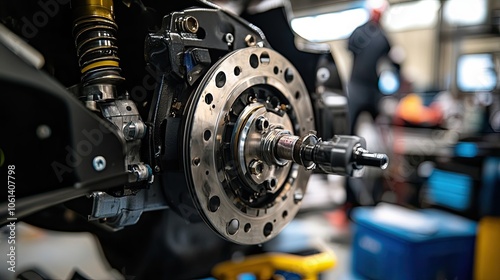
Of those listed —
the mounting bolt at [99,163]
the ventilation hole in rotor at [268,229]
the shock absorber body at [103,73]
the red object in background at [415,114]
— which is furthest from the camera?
the red object in background at [415,114]

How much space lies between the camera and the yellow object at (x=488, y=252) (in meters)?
1.69

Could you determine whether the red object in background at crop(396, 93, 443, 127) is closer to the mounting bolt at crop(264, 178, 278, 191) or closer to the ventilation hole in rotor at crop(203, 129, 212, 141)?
the mounting bolt at crop(264, 178, 278, 191)

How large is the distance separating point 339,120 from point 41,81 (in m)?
0.66

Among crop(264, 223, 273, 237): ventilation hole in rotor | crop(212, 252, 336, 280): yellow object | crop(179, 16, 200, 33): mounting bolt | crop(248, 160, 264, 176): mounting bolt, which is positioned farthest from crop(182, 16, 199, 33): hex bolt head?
crop(212, 252, 336, 280): yellow object

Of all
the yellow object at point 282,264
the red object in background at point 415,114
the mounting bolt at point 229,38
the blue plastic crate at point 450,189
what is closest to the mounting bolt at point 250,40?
the mounting bolt at point 229,38

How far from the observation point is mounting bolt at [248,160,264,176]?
0.67m

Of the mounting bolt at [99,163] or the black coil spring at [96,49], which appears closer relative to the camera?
the mounting bolt at [99,163]

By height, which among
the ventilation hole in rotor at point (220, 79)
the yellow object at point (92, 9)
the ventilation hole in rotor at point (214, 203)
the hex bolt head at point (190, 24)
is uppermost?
the yellow object at point (92, 9)

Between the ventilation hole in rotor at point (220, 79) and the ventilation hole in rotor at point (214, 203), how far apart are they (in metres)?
0.19

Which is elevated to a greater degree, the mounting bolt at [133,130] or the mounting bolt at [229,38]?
the mounting bolt at [229,38]

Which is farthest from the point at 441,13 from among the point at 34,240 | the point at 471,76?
the point at 34,240

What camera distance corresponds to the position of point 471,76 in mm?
4023

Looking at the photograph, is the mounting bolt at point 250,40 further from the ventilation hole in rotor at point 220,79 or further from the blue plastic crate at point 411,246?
the blue plastic crate at point 411,246

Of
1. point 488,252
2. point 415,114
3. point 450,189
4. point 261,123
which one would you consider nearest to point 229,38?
point 261,123
